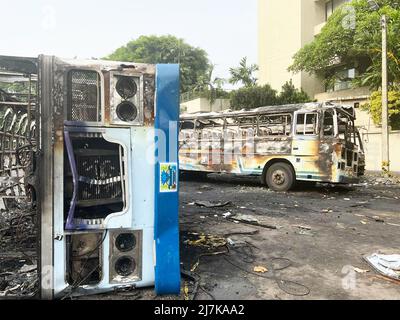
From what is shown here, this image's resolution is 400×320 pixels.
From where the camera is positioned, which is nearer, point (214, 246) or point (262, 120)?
point (214, 246)

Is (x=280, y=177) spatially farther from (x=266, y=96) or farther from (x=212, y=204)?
(x=266, y=96)

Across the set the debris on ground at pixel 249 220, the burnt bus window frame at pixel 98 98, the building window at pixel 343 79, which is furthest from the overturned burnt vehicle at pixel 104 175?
the building window at pixel 343 79

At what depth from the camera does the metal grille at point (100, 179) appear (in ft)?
9.30

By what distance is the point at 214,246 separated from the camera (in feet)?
14.4

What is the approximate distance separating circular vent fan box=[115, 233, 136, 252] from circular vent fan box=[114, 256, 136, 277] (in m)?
0.08

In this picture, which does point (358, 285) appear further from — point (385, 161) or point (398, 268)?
point (385, 161)

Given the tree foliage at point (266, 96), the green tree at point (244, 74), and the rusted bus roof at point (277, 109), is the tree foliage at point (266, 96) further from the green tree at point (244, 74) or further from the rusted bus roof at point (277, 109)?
the rusted bus roof at point (277, 109)

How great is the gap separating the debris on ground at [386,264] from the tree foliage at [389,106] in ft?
48.3

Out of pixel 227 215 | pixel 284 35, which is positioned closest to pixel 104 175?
pixel 227 215

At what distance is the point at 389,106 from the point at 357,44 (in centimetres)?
388

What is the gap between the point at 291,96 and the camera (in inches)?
906

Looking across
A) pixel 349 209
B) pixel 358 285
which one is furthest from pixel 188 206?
pixel 358 285
